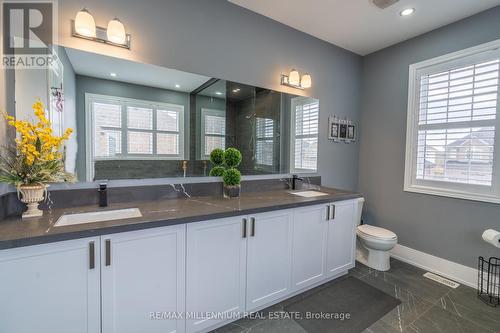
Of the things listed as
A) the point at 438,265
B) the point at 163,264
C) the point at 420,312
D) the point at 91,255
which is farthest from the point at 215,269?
the point at 438,265

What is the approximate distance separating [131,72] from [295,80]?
67.1 inches

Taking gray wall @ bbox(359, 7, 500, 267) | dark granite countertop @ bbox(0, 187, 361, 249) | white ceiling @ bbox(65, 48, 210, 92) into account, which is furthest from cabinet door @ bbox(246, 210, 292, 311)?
gray wall @ bbox(359, 7, 500, 267)

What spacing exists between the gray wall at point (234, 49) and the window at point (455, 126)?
2.53 feet

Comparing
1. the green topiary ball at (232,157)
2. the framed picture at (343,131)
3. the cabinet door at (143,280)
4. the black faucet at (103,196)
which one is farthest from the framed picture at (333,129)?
the black faucet at (103,196)

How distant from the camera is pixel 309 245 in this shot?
2.04 metres

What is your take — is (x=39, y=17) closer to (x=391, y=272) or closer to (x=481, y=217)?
(x=391, y=272)

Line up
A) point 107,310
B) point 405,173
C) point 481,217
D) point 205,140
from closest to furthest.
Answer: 1. point 107,310
2. point 205,140
3. point 481,217
4. point 405,173

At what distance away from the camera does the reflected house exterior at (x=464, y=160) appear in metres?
2.23

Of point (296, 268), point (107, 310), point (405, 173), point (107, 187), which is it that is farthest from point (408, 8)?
point (107, 310)

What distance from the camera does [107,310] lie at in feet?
4.05

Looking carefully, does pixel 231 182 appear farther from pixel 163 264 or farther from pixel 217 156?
pixel 163 264

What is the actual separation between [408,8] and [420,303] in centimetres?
277

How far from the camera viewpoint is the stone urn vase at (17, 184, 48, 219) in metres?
1.29

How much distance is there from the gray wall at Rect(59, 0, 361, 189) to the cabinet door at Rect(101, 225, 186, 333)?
1.39 metres
